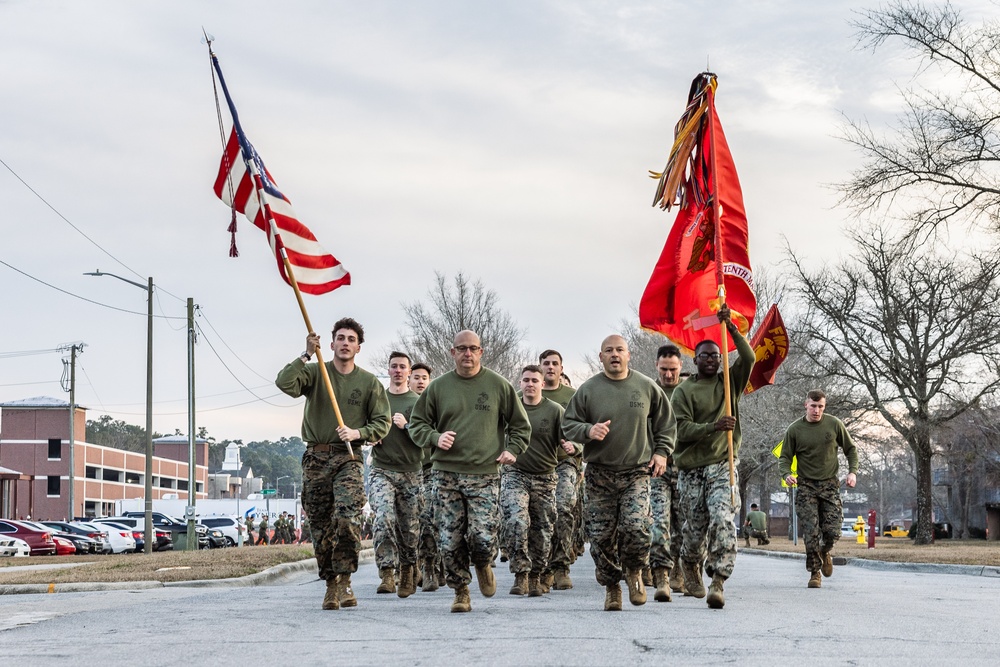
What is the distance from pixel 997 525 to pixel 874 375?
28.4m

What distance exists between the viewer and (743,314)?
1382 centimetres

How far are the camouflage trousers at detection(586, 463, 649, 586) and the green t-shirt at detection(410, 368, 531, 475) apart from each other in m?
0.71

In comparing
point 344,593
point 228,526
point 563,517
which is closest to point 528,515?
point 563,517

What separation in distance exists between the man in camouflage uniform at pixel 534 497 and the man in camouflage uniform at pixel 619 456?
136cm

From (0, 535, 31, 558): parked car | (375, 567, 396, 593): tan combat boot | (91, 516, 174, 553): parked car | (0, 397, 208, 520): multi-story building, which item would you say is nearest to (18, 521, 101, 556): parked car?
(91, 516, 174, 553): parked car

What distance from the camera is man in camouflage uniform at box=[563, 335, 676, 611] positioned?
33.8 ft

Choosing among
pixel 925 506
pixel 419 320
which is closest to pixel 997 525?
pixel 925 506

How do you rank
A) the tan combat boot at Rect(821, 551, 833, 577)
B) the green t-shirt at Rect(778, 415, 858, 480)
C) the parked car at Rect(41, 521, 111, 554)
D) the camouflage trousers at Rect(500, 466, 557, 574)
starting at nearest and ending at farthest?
the camouflage trousers at Rect(500, 466, 557, 574), the green t-shirt at Rect(778, 415, 858, 480), the tan combat boot at Rect(821, 551, 833, 577), the parked car at Rect(41, 521, 111, 554)

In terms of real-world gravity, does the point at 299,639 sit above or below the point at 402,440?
below

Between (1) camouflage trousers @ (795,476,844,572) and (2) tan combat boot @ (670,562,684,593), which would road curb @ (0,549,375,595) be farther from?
(1) camouflage trousers @ (795,476,844,572)

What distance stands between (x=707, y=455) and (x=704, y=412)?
0.39m

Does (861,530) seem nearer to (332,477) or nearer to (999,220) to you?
(999,220)

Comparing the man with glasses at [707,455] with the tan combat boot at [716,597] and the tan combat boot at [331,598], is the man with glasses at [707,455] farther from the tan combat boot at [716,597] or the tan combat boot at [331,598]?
the tan combat boot at [331,598]

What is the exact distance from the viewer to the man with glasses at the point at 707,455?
1086 centimetres
